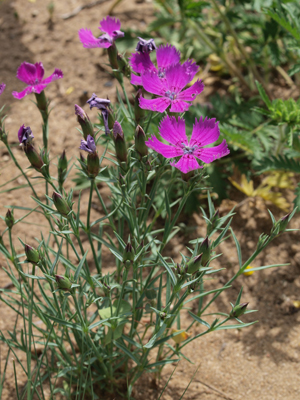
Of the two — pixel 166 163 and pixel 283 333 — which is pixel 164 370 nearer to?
pixel 283 333

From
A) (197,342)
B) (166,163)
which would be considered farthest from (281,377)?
(166,163)

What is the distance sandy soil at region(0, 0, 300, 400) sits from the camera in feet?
5.18

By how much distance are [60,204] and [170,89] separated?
1.38ft

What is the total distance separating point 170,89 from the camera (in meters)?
1.11

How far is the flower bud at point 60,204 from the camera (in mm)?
1033

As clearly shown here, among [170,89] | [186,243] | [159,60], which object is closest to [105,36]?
[159,60]

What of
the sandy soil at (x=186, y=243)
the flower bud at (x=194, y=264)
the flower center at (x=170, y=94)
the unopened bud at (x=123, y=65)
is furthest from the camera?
the sandy soil at (x=186, y=243)

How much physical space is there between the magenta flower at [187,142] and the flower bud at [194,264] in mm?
225

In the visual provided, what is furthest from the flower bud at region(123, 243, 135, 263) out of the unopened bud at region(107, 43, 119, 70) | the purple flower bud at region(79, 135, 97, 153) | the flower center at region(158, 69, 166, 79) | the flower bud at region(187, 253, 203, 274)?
the unopened bud at region(107, 43, 119, 70)

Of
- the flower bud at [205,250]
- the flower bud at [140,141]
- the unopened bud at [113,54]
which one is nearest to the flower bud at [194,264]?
the flower bud at [205,250]

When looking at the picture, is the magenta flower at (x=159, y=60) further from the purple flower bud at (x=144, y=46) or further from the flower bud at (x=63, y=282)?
the flower bud at (x=63, y=282)

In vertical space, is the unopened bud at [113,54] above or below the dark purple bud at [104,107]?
above

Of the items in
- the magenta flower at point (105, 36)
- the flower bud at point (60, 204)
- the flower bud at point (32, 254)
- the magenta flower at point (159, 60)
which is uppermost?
the magenta flower at point (105, 36)

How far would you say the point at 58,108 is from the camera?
263 cm
